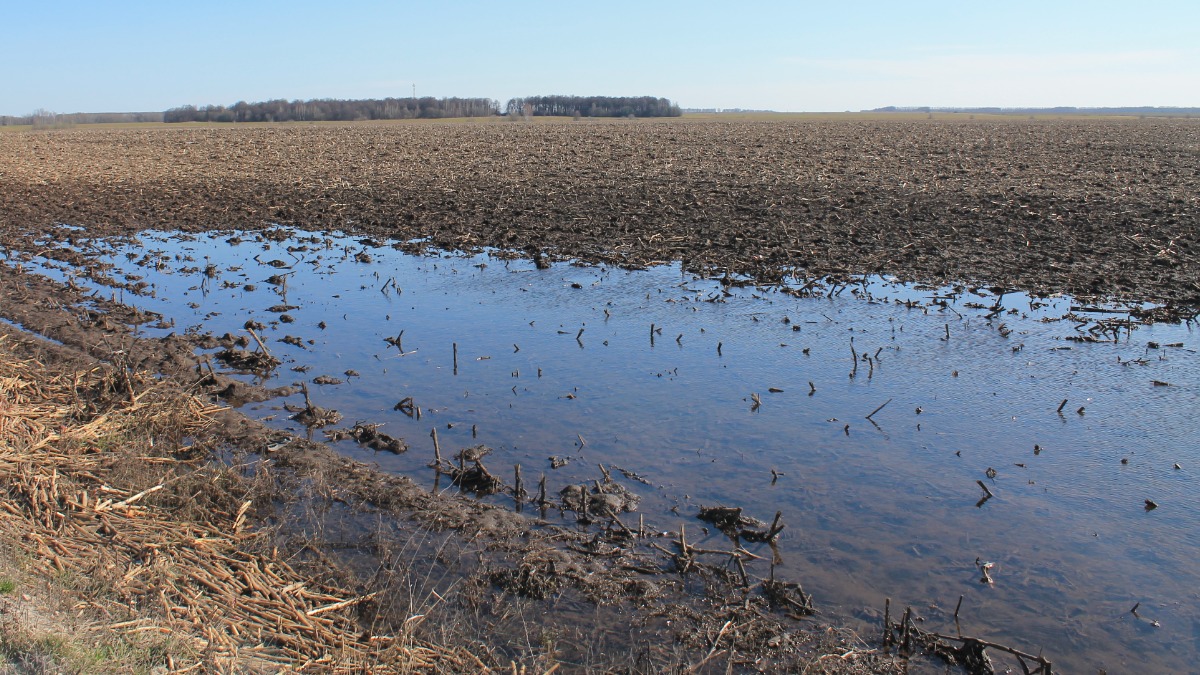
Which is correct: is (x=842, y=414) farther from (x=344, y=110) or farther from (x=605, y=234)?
(x=344, y=110)

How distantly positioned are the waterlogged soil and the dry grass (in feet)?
31.2

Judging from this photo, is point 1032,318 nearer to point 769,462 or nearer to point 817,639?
point 769,462

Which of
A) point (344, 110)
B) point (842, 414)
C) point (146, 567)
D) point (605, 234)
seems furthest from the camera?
point (344, 110)

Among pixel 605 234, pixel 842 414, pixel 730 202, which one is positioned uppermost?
pixel 730 202

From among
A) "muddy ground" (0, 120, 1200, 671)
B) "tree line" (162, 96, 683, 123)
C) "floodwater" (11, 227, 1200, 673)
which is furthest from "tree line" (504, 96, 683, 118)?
"floodwater" (11, 227, 1200, 673)

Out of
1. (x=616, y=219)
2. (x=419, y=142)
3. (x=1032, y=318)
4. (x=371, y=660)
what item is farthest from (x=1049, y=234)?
(x=419, y=142)

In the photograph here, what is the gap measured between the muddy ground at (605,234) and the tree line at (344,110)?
74050 millimetres

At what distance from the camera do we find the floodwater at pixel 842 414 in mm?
5910

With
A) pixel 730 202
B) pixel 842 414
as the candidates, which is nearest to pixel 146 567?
pixel 842 414

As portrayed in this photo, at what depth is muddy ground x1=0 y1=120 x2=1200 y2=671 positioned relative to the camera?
18.0 feet

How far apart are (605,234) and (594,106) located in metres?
127

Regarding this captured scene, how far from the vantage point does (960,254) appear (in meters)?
15.4

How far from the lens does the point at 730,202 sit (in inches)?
849

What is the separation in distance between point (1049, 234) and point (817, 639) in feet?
45.6
